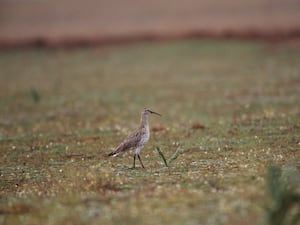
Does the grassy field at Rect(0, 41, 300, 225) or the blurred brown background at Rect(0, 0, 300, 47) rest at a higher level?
the blurred brown background at Rect(0, 0, 300, 47)

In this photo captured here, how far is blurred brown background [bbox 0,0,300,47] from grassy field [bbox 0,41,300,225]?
1162 cm

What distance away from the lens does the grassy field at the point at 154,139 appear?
1482 cm

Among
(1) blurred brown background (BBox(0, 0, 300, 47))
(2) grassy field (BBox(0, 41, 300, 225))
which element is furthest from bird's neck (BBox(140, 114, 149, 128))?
(1) blurred brown background (BBox(0, 0, 300, 47))

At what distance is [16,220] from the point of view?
14.4 metres

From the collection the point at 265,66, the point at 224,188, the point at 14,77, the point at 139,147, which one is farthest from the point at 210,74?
the point at 224,188

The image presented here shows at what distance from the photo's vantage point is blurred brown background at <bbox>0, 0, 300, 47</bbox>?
69.7m

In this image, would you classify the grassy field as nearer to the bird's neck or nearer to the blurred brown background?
the bird's neck

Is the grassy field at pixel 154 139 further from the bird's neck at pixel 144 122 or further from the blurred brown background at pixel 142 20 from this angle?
the blurred brown background at pixel 142 20

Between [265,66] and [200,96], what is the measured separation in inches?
499

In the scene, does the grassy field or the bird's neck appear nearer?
the grassy field

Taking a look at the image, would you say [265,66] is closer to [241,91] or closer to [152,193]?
[241,91]

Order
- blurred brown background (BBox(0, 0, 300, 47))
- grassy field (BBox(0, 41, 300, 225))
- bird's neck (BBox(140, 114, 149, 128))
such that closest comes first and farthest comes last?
grassy field (BBox(0, 41, 300, 225)), bird's neck (BBox(140, 114, 149, 128)), blurred brown background (BBox(0, 0, 300, 47))

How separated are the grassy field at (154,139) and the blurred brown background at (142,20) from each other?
38.1 feet

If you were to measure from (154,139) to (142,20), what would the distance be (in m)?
55.3
